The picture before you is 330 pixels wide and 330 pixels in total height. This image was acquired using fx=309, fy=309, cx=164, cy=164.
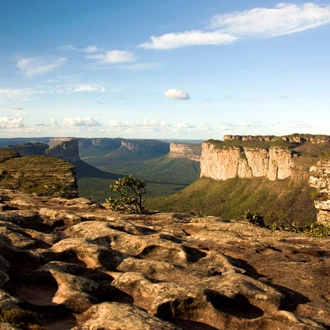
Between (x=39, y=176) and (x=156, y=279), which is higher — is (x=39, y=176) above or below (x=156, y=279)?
below

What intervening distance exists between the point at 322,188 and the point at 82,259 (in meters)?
48.6

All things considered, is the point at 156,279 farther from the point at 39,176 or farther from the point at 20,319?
the point at 39,176

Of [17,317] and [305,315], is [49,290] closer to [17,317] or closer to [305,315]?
[17,317]

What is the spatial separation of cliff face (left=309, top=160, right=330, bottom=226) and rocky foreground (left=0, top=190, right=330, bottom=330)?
22476mm

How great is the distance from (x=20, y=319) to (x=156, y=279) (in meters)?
10.6

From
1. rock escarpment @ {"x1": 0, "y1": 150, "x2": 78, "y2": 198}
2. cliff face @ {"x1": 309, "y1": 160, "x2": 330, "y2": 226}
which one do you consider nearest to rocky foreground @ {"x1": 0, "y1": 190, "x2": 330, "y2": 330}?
cliff face @ {"x1": 309, "y1": 160, "x2": 330, "y2": 226}

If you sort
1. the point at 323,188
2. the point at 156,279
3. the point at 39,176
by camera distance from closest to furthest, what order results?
the point at 156,279 → the point at 323,188 → the point at 39,176

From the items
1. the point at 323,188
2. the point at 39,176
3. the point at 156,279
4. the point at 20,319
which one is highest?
the point at 20,319

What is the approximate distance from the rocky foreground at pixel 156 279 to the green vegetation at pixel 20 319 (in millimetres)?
202

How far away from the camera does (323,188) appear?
5766 centimetres

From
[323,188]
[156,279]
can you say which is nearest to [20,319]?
[156,279]

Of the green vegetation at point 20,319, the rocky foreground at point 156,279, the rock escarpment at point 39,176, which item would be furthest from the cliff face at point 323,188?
the rock escarpment at point 39,176

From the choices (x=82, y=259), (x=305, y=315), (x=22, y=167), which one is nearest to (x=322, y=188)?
(x=305, y=315)

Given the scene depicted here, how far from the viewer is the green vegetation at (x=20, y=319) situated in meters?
13.5
